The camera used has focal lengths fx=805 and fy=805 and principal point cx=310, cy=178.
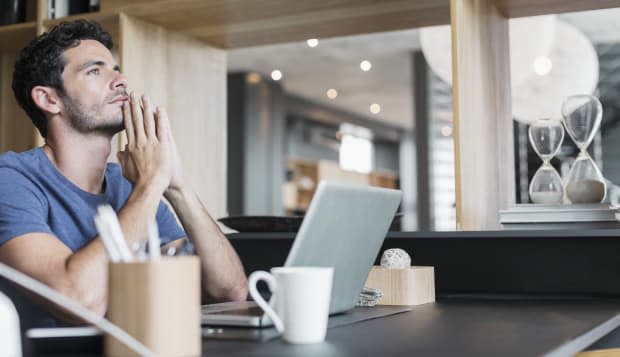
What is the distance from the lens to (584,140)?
1.97 metres

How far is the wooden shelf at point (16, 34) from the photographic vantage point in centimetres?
272

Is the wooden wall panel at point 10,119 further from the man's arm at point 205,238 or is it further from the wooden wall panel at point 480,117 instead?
the wooden wall panel at point 480,117

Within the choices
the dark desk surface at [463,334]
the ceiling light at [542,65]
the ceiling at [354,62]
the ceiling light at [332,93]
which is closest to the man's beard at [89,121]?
the dark desk surface at [463,334]

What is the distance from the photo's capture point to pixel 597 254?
1895 millimetres

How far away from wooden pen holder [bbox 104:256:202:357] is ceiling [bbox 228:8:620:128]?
17.2 feet

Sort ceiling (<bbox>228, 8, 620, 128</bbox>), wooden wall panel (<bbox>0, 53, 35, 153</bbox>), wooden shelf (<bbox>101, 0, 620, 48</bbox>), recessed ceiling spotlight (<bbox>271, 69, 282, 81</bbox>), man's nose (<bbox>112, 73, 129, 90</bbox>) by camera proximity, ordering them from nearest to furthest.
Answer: man's nose (<bbox>112, 73, 129, 90</bbox>) < wooden shelf (<bbox>101, 0, 620, 48</bbox>) < wooden wall panel (<bbox>0, 53, 35, 153</bbox>) < ceiling (<bbox>228, 8, 620, 128</bbox>) < recessed ceiling spotlight (<bbox>271, 69, 282, 81</bbox>)

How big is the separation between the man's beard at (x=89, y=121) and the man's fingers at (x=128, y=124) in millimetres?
19

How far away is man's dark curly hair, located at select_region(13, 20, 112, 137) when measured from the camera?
1.89 meters

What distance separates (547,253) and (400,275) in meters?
0.46

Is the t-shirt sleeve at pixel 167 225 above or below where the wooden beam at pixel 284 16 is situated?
below

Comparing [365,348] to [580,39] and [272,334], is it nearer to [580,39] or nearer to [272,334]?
[272,334]

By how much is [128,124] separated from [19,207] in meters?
0.34

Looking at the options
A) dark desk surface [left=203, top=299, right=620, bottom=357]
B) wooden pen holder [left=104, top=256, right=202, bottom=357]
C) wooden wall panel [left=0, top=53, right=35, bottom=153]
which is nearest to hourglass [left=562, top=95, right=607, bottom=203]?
dark desk surface [left=203, top=299, right=620, bottom=357]

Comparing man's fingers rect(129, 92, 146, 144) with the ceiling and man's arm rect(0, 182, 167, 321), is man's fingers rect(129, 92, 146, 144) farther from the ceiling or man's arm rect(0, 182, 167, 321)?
the ceiling
